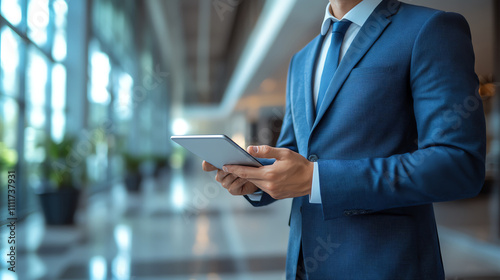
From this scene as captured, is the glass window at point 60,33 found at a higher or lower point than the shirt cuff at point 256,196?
higher

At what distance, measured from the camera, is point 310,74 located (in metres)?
1.00

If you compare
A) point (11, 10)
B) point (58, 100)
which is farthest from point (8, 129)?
point (11, 10)

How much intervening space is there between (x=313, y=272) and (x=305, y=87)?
46 cm

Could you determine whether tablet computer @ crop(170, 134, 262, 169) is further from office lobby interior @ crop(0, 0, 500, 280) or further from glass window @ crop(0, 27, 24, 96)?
glass window @ crop(0, 27, 24, 96)

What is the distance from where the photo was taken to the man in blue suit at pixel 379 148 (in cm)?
73

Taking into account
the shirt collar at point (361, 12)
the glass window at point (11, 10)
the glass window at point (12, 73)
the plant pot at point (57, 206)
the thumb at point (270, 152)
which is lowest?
the plant pot at point (57, 206)

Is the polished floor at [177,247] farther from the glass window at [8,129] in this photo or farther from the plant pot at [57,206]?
the glass window at [8,129]

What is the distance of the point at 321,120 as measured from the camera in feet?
2.87

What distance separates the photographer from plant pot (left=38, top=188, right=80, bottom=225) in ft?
14.9

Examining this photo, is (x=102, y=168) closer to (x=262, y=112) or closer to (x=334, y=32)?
(x=334, y=32)

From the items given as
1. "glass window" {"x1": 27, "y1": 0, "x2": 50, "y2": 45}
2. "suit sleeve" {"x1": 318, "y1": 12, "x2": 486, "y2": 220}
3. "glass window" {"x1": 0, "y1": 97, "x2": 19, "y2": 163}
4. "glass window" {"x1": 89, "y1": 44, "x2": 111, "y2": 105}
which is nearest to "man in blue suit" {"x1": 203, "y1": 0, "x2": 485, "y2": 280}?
"suit sleeve" {"x1": 318, "y1": 12, "x2": 486, "y2": 220}

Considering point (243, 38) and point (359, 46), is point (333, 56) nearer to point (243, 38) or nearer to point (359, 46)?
point (359, 46)

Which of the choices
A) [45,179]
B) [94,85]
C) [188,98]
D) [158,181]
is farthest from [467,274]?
[188,98]

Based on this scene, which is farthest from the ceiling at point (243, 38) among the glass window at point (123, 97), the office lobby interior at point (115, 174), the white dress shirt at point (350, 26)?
the glass window at point (123, 97)
